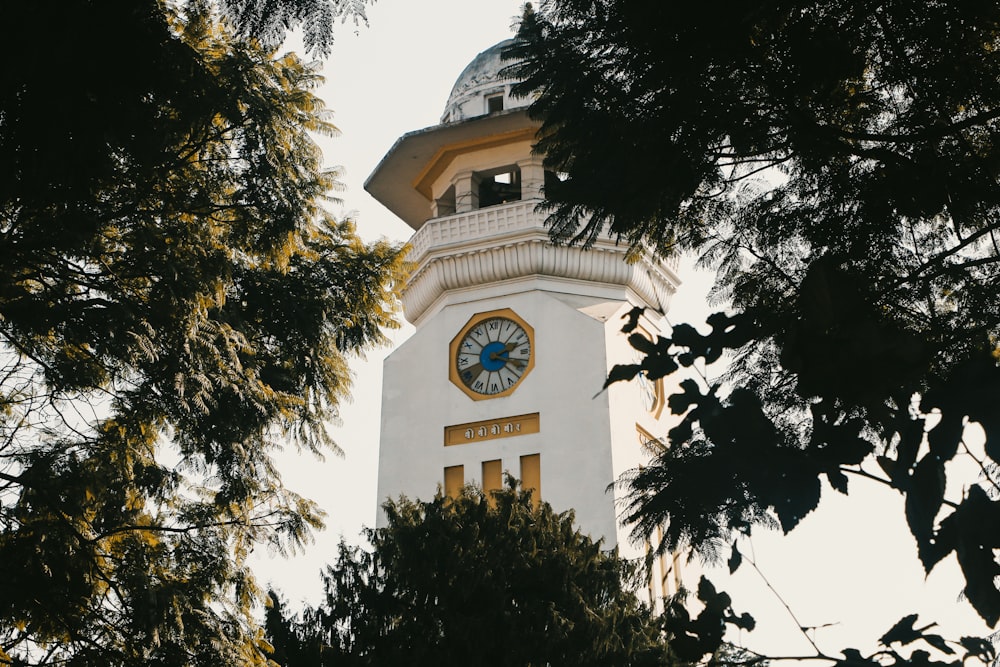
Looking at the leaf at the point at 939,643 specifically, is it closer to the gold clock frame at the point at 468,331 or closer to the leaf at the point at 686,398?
the leaf at the point at 686,398

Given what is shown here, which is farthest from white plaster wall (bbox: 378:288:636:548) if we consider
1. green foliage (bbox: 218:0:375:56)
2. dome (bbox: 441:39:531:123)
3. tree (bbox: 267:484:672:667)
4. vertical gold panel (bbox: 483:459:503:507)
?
green foliage (bbox: 218:0:375:56)

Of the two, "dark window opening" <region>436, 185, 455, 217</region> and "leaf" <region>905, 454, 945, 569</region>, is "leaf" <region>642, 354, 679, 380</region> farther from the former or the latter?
"dark window opening" <region>436, 185, 455, 217</region>

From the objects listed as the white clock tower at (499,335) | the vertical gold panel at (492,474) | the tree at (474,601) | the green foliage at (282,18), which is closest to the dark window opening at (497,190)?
the white clock tower at (499,335)

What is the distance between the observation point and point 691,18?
15.2ft

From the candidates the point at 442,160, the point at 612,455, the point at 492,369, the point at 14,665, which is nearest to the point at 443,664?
the point at 14,665

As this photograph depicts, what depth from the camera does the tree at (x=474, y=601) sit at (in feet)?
47.1

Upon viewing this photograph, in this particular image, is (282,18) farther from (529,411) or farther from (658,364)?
(529,411)

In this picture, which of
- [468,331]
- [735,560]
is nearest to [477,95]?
[468,331]

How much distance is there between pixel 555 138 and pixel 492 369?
2409 centimetres

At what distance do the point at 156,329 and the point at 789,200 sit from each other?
563 centimetres

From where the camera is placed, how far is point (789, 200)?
561 centimetres

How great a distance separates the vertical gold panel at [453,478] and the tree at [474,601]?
37.2 ft

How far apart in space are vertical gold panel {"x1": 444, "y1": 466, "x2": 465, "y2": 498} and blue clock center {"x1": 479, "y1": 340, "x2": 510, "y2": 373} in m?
2.87

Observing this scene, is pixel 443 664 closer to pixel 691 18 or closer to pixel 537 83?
pixel 537 83
